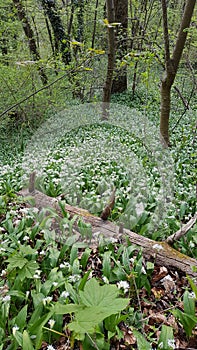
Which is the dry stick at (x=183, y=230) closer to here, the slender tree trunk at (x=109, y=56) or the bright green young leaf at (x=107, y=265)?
the bright green young leaf at (x=107, y=265)

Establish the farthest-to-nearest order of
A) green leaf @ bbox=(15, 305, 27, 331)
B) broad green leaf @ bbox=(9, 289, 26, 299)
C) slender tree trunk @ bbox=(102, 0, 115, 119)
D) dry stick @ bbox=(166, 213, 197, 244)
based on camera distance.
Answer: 1. slender tree trunk @ bbox=(102, 0, 115, 119)
2. dry stick @ bbox=(166, 213, 197, 244)
3. broad green leaf @ bbox=(9, 289, 26, 299)
4. green leaf @ bbox=(15, 305, 27, 331)

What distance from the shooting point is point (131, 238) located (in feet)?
9.57

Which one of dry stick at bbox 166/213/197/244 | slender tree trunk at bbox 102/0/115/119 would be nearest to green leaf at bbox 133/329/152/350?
dry stick at bbox 166/213/197/244

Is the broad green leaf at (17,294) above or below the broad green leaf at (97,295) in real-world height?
below

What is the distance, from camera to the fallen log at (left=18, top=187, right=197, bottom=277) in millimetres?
2590

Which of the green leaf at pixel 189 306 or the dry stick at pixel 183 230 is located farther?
the dry stick at pixel 183 230

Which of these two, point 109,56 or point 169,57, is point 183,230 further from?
point 109,56

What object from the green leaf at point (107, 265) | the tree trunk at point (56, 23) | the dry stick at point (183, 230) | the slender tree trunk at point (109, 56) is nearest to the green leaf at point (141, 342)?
the green leaf at point (107, 265)

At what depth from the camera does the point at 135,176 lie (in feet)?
15.1

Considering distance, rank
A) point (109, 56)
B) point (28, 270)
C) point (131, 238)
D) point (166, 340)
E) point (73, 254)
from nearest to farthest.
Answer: point (166, 340)
point (28, 270)
point (73, 254)
point (131, 238)
point (109, 56)

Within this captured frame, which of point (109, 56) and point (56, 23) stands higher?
point (56, 23)

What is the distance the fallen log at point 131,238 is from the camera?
Result: 8.50 ft

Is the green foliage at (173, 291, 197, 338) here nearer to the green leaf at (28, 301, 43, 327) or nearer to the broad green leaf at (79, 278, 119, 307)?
the broad green leaf at (79, 278, 119, 307)

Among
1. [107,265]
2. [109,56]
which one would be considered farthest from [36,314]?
[109,56]
